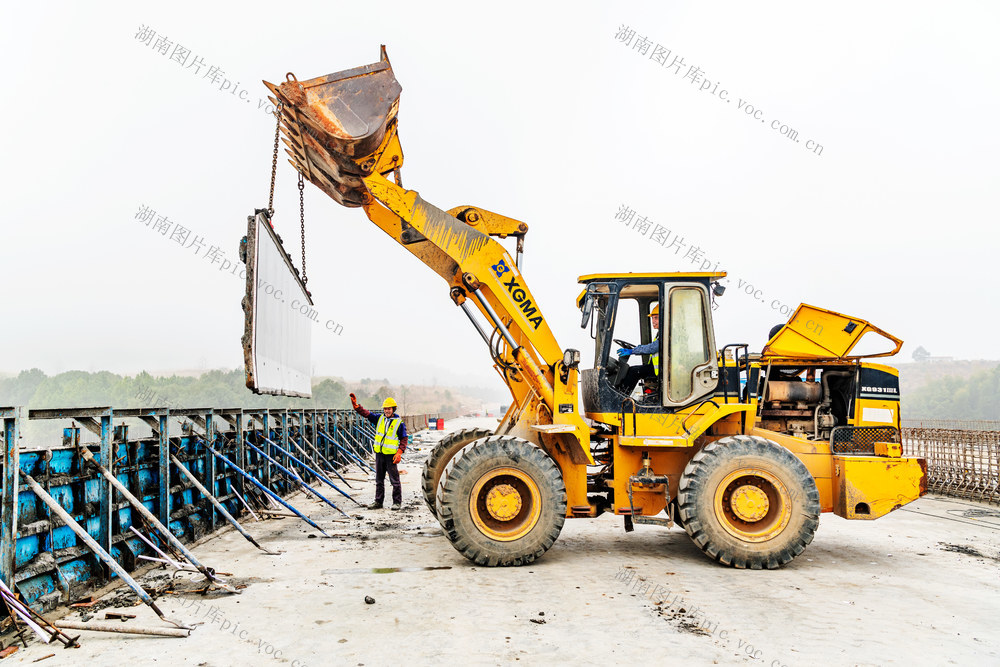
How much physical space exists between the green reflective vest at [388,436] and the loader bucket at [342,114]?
15.2 ft

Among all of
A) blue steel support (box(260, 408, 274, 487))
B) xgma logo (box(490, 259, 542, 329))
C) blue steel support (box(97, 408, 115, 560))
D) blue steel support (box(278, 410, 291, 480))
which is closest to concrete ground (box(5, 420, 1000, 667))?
blue steel support (box(97, 408, 115, 560))

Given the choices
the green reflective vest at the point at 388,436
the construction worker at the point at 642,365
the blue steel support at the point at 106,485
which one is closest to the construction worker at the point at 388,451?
the green reflective vest at the point at 388,436

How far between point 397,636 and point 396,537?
3686mm

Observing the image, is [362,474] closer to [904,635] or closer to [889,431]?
[889,431]

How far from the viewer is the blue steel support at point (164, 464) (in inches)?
277

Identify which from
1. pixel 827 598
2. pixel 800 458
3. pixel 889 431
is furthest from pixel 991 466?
pixel 827 598

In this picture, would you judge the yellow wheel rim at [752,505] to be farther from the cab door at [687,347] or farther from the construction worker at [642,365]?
the construction worker at [642,365]

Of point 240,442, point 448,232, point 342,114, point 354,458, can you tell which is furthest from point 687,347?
point 354,458

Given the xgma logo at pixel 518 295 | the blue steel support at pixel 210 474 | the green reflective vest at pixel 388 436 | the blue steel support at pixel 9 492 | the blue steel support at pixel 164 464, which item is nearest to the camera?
the blue steel support at pixel 9 492

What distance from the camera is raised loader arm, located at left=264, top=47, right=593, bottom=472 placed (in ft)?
22.2

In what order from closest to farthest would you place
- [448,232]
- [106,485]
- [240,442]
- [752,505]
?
[106,485]
[752,505]
[448,232]
[240,442]

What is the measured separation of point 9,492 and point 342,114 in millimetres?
4442

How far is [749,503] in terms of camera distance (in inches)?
264

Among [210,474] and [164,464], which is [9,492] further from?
[210,474]
